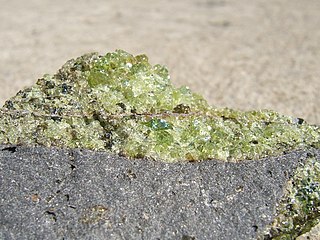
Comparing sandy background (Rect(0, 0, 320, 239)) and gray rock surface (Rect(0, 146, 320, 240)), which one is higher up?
gray rock surface (Rect(0, 146, 320, 240))

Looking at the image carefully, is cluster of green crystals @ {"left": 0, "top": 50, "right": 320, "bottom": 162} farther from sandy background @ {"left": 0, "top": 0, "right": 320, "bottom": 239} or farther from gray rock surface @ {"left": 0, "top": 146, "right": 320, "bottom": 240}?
sandy background @ {"left": 0, "top": 0, "right": 320, "bottom": 239}

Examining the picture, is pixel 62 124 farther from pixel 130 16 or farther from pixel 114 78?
pixel 130 16

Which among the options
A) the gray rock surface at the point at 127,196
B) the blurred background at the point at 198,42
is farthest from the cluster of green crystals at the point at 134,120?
the blurred background at the point at 198,42

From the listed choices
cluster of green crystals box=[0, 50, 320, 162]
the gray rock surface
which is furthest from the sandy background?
the gray rock surface

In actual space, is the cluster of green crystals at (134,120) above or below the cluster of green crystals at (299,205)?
above

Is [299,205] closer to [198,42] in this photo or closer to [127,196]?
[127,196]

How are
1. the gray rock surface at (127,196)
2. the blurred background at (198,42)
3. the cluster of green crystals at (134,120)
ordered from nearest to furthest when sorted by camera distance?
the gray rock surface at (127,196)
the cluster of green crystals at (134,120)
the blurred background at (198,42)

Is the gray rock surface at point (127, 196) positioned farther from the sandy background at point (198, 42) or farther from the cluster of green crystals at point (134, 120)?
the sandy background at point (198, 42)
